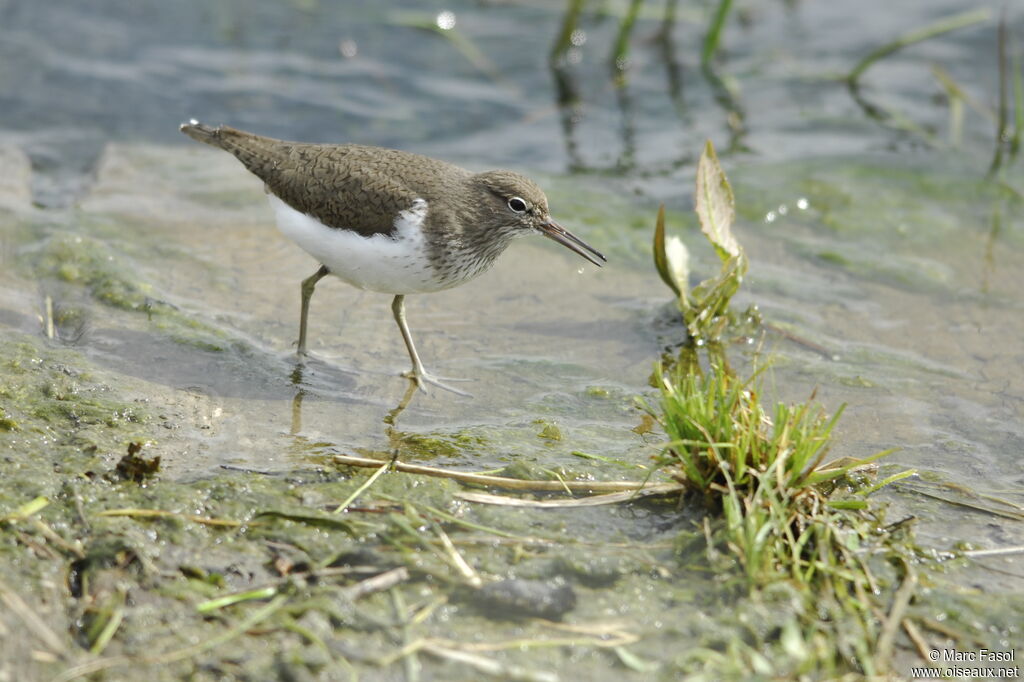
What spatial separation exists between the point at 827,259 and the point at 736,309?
1263mm

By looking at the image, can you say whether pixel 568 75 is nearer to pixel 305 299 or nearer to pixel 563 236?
pixel 563 236

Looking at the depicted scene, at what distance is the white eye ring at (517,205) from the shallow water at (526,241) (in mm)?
850

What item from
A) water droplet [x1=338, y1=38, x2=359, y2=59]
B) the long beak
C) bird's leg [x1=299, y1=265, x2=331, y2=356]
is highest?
water droplet [x1=338, y1=38, x2=359, y2=59]

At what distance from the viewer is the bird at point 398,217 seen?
17.5 ft

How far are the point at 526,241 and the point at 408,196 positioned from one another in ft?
7.43

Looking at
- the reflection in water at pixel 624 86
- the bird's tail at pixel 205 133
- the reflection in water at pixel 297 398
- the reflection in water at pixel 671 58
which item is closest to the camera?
the reflection in water at pixel 297 398

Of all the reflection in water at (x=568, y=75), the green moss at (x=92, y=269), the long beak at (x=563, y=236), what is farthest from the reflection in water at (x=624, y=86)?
the green moss at (x=92, y=269)

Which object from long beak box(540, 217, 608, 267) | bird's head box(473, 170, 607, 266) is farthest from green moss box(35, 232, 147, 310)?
long beak box(540, 217, 608, 267)

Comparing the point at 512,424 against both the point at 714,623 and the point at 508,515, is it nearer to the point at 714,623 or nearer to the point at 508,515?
the point at 508,515

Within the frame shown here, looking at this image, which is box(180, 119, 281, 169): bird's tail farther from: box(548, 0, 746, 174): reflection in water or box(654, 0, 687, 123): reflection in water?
box(654, 0, 687, 123): reflection in water

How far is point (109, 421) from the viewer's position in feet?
15.0

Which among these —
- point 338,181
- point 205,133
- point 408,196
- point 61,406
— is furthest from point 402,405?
point 205,133

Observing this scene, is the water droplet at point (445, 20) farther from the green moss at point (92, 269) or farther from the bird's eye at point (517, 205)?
the bird's eye at point (517, 205)

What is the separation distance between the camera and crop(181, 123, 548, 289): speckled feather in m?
5.38
